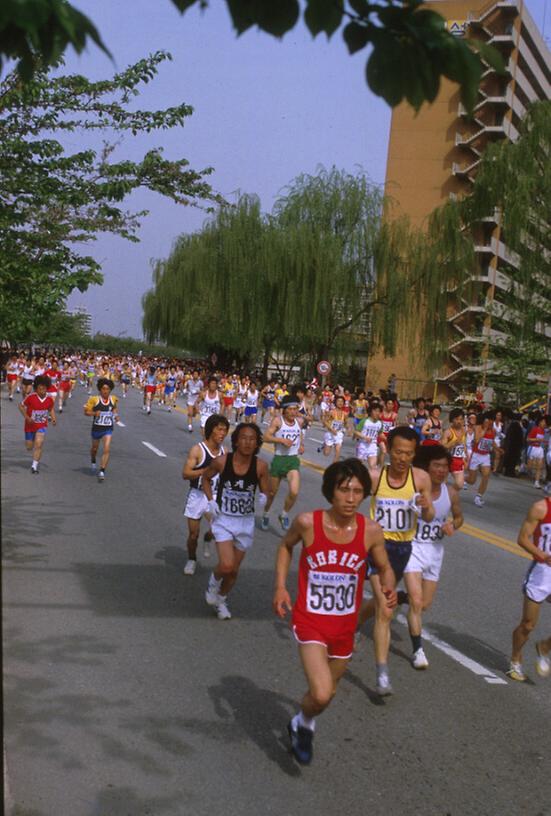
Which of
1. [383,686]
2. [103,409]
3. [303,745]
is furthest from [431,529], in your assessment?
[103,409]

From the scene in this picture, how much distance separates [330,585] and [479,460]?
41.4 feet

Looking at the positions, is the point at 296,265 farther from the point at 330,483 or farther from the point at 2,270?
the point at 330,483

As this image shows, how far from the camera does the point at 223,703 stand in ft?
17.0

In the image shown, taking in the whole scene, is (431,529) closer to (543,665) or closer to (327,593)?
(543,665)

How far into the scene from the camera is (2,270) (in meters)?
8.96

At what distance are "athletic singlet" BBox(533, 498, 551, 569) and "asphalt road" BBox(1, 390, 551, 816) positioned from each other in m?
0.91

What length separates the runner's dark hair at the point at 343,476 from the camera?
459 centimetres

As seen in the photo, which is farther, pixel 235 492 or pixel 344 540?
pixel 235 492

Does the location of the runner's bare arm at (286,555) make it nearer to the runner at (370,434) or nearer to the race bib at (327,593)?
the race bib at (327,593)

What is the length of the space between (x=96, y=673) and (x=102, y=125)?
22.5 ft

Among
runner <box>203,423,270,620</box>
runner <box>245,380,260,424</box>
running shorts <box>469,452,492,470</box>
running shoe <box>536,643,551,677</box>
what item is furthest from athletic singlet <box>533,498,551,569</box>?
runner <box>245,380,260,424</box>

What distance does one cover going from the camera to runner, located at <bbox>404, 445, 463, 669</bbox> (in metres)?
6.18

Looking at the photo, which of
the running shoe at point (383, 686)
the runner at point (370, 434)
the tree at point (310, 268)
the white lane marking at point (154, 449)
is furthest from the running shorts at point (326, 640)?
the tree at point (310, 268)

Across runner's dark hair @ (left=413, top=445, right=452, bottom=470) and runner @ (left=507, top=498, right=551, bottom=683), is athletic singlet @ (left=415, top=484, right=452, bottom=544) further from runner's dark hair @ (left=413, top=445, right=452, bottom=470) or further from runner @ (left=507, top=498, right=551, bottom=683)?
runner @ (left=507, top=498, right=551, bottom=683)
